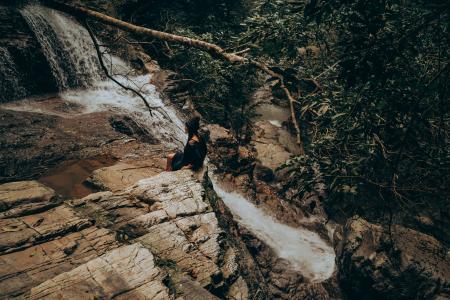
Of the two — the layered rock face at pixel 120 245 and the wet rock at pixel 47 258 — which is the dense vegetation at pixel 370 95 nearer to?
the layered rock face at pixel 120 245

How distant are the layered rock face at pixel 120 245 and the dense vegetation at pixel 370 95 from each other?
2011 millimetres

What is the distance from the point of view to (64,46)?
531 inches

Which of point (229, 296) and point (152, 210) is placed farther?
point (152, 210)

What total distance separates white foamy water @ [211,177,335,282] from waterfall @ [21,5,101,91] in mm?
6740

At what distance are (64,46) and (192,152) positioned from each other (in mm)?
8568

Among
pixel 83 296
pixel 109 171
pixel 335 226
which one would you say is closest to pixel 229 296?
pixel 83 296

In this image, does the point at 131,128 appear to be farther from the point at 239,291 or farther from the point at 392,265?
the point at 392,265

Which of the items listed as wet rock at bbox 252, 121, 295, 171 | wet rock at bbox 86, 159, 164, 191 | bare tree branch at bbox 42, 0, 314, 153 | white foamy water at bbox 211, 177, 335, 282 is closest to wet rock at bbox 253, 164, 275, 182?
wet rock at bbox 252, 121, 295, 171

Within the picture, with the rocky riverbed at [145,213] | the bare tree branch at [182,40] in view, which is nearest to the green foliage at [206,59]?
the rocky riverbed at [145,213]

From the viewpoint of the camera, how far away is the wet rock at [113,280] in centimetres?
451

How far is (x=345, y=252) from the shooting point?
32.7 feet

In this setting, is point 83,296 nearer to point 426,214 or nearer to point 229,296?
point 229,296

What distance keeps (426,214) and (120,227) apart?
10015mm

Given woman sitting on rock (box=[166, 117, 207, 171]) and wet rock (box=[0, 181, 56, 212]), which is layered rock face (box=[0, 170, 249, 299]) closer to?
wet rock (box=[0, 181, 56, 212])
